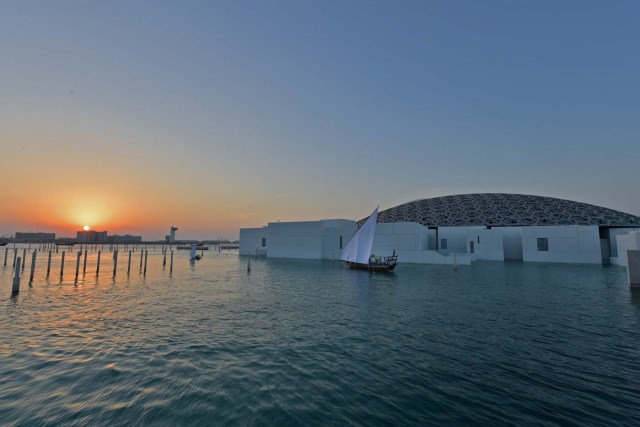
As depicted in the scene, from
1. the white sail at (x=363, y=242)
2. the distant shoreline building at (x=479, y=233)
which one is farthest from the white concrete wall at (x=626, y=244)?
the white sail at (x=363, y=242)

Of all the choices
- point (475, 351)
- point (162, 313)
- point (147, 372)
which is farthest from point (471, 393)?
point (162, 313)

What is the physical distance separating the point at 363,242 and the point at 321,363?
3943 centimetres

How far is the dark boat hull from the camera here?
4825 cm

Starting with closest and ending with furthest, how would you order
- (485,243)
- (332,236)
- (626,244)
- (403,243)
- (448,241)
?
(626,244) < (403,243) < (485,243) < (332,236) < (448,241)

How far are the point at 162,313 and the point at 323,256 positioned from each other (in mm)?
59232

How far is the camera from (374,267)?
164 feet

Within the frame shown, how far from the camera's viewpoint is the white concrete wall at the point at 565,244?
6028cm

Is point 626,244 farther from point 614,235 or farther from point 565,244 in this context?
point 614,235

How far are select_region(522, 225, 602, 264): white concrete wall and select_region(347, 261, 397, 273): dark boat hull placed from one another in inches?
1506

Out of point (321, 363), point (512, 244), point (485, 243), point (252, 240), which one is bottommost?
point (321, 363)

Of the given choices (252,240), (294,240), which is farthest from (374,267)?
(252,240)

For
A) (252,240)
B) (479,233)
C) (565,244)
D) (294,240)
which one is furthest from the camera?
(252,240)

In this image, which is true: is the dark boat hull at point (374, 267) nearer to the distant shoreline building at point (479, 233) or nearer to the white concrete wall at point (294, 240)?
the distant shoreline building at point (479, 233)

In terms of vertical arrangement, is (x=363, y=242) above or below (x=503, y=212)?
below
